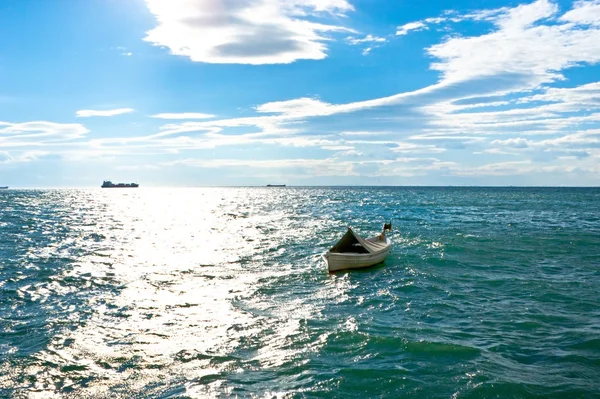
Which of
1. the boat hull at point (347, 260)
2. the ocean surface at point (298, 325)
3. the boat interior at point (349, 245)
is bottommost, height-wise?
the ocean surface at point (298, 325)

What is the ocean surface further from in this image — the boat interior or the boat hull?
the boat interior

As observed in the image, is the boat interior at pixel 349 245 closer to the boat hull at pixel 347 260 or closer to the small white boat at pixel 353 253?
the small white boat at pixel 353 253

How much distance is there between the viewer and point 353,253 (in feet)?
86.5

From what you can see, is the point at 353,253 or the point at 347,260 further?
the point at 353,253

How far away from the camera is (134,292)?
70.3ft

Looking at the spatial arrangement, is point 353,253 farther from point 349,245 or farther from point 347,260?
point 349,245

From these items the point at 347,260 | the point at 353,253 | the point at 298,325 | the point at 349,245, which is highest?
the point at 349,245

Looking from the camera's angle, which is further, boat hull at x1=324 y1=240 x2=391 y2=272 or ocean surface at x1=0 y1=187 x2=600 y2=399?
boat hull at x1=324 y1=240 x2=391 y2=272

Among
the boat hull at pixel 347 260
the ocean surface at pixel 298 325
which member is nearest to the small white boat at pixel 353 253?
the boat hull at pixel 347 260

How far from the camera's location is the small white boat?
25766mm

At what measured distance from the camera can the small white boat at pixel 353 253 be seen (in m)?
25.8

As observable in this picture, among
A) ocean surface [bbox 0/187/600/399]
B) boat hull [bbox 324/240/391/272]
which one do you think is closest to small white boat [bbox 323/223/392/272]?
boat hull [bbox 324/240/391/272]

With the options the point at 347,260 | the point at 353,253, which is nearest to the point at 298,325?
the point at 347,260

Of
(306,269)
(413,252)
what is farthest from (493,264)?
(306,269)
